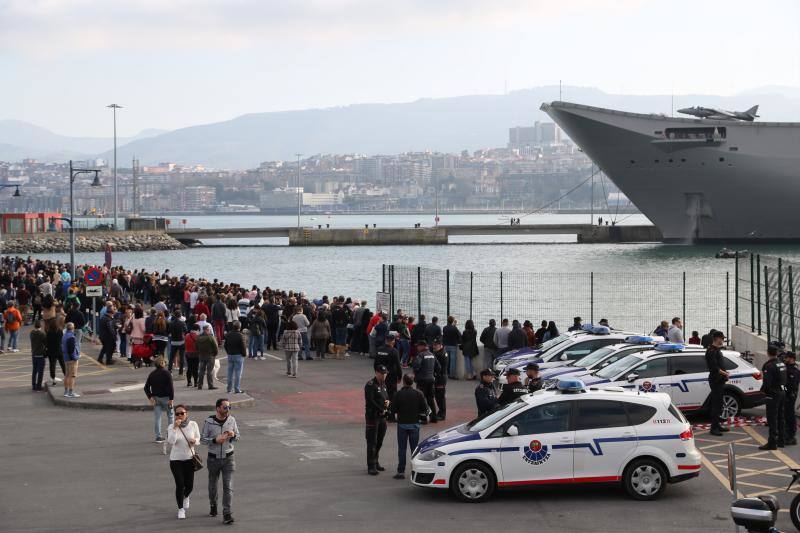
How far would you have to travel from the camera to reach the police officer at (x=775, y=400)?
48.0ft

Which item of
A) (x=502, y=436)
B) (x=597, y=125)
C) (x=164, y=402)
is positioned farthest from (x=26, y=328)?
(x=597, y=125)

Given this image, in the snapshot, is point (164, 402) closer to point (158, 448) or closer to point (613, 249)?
point (158, 448)

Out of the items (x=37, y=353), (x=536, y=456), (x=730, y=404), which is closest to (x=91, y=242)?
(x=37, y=353)

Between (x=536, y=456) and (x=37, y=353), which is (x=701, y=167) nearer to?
(x=37, y=353)

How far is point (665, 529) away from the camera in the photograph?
1091cm

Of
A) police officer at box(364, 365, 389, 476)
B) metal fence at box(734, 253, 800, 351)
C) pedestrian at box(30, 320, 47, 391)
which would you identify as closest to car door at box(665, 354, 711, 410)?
metal fence at box(734, 253, 800, 351)

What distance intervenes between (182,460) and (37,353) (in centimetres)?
992

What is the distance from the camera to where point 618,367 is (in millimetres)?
17172

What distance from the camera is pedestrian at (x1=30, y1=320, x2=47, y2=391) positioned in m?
20.2

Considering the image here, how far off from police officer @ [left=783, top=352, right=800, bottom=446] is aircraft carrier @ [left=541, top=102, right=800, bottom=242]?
212ft

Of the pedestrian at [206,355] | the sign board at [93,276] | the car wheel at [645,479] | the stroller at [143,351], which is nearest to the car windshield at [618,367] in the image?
the car wheel at [645,479]

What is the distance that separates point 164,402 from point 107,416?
9.99 ft

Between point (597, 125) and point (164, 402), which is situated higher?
point (597, 125)

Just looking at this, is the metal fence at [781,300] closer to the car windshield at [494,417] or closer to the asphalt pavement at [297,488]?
the asphalt pavement at [297,488]
